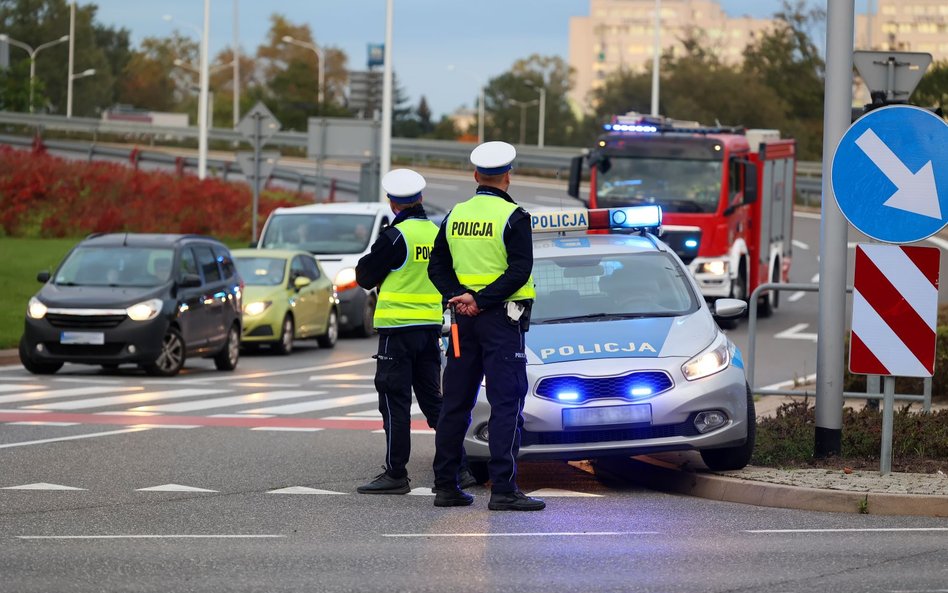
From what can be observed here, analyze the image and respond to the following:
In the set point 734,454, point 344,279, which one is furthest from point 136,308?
point 734,454

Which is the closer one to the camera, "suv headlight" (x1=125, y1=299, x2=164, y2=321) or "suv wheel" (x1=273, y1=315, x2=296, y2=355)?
"suv headlight" (x1=125, y1=299, x2=164, y2=321)

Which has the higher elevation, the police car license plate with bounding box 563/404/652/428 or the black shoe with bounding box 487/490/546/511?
the police car license plate with bounding box 563/404/652/428

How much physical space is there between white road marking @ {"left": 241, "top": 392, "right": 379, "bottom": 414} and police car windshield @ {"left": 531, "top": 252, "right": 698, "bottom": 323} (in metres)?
4.97

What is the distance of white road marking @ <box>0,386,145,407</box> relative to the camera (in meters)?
17.5

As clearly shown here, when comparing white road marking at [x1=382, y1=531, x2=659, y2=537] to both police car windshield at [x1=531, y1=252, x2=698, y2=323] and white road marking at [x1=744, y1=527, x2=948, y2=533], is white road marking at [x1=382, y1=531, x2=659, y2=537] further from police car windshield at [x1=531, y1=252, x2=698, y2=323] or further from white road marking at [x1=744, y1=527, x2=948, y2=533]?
police car windshield at [x1=531, y1=252, x2=698, y2=323]

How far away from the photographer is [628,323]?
11422 millimetres

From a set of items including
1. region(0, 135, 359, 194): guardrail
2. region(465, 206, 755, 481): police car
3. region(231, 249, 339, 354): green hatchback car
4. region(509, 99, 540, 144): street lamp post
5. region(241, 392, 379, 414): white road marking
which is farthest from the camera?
region(509, 99, 540, 144): street lamp post

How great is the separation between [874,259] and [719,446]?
1.42 m

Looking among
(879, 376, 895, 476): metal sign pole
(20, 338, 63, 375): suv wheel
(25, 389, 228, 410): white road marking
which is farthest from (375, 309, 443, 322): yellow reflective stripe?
(20, 338, 63, 375): suv wheel

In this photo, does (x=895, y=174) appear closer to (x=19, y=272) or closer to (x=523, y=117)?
(x=19, y=272)

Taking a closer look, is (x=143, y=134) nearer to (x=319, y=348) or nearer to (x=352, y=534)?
(x=319, y=348)

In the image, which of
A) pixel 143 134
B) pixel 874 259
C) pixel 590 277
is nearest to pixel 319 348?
pixel 590 277

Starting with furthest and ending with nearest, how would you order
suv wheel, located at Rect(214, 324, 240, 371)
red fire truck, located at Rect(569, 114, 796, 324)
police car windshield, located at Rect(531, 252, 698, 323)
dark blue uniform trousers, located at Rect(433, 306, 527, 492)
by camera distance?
1. red fire truck, located at Rect(569, 114, 796, 324)
2. suv wheel, located at Rect(214, 324, 240, 371)
3. police car windshield, located at Rect(531, 252, 698, 323)
4. dark blue uniform trousers, located at Rect(433, 306, 527, 492)

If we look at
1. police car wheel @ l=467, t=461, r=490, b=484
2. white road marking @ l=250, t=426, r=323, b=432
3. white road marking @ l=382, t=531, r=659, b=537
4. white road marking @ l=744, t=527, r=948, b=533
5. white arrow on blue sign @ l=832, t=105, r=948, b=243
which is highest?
white arrow on blue sign @ l=832, t=105, r=948, b=243
